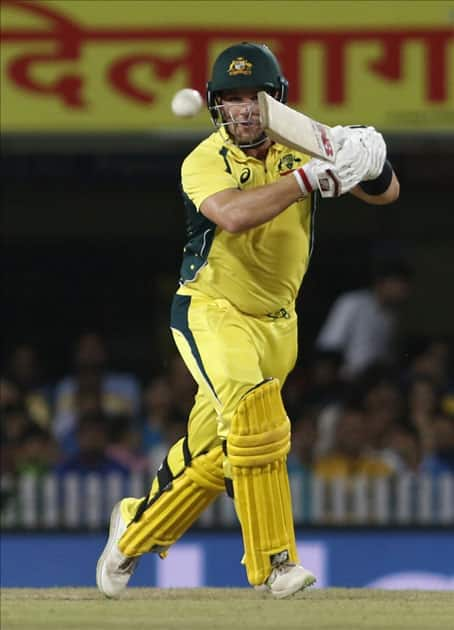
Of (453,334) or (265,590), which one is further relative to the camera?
(453,334)

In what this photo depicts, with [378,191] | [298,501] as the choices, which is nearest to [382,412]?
[298,501]

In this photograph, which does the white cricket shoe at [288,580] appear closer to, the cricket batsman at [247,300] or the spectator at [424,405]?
the cricket batsman at [247,300]

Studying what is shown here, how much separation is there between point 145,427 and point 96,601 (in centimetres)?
328

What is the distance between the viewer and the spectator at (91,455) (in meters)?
8.00

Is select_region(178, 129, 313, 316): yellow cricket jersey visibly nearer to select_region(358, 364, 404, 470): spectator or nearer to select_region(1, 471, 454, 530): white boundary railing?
select_region(1, 471, 454, 530): white boundary railing

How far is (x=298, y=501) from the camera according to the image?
787 cm

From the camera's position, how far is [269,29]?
26.7 ft

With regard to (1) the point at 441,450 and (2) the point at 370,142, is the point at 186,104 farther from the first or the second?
(1) the point at 441,450

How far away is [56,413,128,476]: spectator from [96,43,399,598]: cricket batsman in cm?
268

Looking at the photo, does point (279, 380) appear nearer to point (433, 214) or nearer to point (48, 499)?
point (48, 499)

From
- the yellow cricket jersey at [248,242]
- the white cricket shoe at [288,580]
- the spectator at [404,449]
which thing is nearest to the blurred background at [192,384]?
the spectator at [404,449]

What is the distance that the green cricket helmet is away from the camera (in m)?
4.93

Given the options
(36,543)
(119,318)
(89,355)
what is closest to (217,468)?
(36,543)

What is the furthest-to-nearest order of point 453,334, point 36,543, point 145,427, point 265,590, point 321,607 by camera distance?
→ point 453,334 < point 145,427 < point 36,543 < point 265,590 < point 321,607
